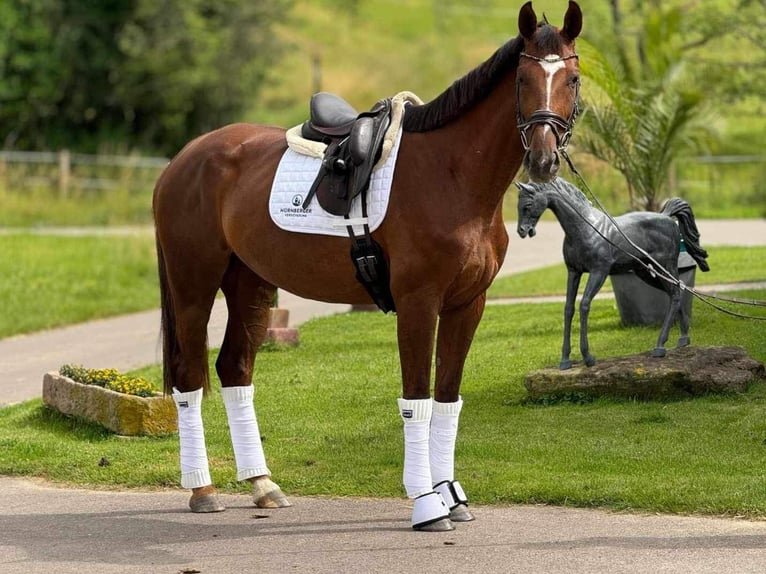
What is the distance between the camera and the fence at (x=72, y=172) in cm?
2644

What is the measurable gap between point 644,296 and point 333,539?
596 cm

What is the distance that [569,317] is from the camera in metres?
9.55

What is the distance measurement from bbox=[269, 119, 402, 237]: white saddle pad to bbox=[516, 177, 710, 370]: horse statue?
8.54ft

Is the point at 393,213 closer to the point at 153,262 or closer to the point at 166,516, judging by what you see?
the point at 166,516

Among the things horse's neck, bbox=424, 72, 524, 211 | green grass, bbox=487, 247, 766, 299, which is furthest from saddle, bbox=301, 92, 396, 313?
green grass, bbox=487, 247, 766, 299

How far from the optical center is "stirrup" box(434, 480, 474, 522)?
646 centimetres

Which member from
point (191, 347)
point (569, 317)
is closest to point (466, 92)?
point (191, 347)

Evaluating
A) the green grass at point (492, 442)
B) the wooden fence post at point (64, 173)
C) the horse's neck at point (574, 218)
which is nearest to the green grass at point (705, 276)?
the green grass at point (492, 442)

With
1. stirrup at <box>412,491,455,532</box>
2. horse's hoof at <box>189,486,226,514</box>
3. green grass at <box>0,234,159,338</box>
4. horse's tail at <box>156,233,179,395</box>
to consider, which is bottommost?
green grass at <box>0,234,159,338</box>

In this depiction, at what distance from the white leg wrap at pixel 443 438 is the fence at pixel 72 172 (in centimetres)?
1932

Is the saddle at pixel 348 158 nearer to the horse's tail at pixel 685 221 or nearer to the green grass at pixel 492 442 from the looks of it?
the green grass at pixel 492 442

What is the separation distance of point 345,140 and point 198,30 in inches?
1095

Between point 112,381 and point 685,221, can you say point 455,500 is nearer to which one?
point 112,381

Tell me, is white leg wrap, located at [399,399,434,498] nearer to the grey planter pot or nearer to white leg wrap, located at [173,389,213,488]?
white leg wrap, located at [173,389,213,488]
